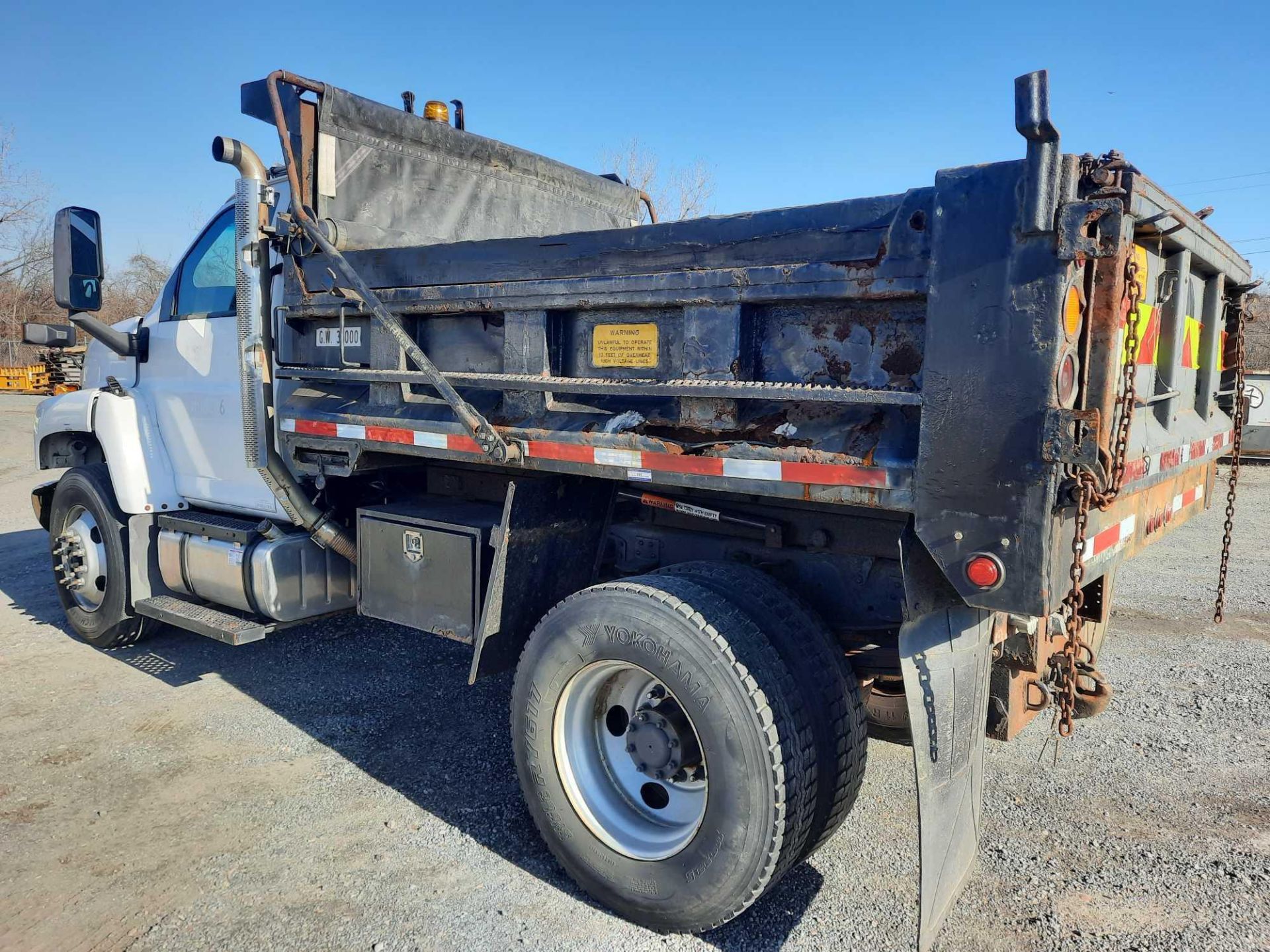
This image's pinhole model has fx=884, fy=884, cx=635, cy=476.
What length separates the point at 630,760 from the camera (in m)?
3.14

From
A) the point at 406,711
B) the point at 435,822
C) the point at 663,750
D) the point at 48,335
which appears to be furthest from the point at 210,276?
the point at 663,750

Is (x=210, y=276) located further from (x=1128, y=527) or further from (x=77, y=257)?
(x=1128, y=527)

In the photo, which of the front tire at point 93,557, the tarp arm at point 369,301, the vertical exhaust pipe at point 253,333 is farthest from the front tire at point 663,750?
the front tire at point 93,557

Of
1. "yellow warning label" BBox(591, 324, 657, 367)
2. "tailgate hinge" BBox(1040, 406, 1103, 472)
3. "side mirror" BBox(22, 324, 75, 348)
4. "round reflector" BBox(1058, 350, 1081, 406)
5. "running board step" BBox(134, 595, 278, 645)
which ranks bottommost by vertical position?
"running board step" BBox(134, 595, 278, 645)

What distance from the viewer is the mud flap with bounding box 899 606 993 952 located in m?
2.49

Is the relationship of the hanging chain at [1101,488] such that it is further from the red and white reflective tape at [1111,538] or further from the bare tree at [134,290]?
the bare tree at [134,290]

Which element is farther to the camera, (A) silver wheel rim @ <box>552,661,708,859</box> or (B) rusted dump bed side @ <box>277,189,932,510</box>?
(A) silver wheel rim @ <box>552,661,708,859</box>

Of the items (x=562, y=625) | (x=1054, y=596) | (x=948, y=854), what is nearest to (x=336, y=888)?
(x=562, y=625)

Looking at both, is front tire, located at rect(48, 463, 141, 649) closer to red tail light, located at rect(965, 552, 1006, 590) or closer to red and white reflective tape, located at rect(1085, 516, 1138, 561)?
red tail light, located at rect(965, 552, 1006, 590)

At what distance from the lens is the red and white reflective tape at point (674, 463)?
8.11ft

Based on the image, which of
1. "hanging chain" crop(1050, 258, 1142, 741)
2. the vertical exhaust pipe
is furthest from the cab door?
"hanging chain" crop(1050, 258, 1142, 741)

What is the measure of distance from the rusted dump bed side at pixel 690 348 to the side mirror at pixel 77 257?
212cm

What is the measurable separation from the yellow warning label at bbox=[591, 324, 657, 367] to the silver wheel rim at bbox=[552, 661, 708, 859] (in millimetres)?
1024

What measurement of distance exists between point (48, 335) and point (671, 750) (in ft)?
14.5
